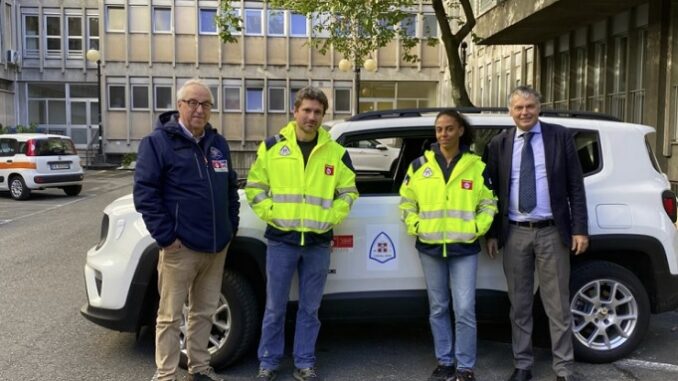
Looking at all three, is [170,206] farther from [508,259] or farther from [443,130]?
[508,259]

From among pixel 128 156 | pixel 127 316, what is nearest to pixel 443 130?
pixel 127 316

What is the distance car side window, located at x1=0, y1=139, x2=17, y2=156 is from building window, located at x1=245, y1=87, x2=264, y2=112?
17.4 meters

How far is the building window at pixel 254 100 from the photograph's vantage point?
111ft

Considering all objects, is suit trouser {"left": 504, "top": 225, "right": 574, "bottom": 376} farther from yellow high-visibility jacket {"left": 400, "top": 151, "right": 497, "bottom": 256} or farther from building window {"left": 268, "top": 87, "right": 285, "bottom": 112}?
building window {"left": 268, "top": 87, "right": 285, "bottom": 112}

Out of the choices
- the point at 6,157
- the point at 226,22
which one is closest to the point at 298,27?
the point at 226,22

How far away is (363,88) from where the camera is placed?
115 feet

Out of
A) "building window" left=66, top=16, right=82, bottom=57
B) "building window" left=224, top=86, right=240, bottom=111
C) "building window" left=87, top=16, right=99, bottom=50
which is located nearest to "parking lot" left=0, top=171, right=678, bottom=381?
"building window" left=224, top=86, right=240, bottom=111

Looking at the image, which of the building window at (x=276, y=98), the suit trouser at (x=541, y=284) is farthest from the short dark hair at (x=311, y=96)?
the building window at (x=276, y=98)

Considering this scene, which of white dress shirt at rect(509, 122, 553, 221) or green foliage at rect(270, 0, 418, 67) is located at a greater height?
green foliage at rect(270, 0, 418, 67)

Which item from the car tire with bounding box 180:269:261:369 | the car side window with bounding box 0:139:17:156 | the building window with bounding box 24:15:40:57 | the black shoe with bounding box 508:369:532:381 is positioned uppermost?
the building window with bounding box 24:15:40:57

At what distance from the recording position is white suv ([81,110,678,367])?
14.6 feet

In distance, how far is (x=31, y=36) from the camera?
109 feet

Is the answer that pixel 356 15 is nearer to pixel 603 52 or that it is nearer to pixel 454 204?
pixel 603 52

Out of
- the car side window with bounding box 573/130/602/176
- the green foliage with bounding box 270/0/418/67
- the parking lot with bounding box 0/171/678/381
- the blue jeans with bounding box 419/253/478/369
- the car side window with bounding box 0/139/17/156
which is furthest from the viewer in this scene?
the car side window with bounding box 0/139/17/156
